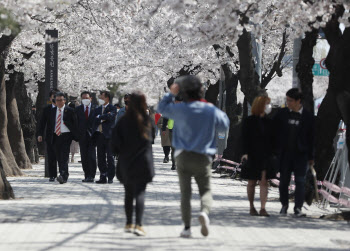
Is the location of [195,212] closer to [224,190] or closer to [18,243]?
[18,243]

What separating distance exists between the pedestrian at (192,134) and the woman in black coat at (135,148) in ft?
0.95

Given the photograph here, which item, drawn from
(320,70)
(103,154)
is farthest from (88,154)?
(320,70)

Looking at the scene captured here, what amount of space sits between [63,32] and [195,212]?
50.7 ft

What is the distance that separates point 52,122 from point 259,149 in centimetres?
699

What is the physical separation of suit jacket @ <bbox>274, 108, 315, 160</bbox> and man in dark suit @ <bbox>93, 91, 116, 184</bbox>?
6171 mm

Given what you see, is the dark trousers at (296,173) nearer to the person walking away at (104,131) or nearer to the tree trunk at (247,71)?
the tree trunk at (247,71)

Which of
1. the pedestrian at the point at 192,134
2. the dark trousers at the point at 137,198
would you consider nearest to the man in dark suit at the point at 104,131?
the dark trousers at the point at 137,198

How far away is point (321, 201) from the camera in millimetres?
14711

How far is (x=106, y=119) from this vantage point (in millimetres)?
17750

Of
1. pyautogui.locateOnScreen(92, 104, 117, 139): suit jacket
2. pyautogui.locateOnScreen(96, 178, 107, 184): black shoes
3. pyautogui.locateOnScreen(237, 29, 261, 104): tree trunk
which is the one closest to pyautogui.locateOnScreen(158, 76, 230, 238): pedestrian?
pyautogui.locateOnScreen(237, 29, 261, 104): tree trunk

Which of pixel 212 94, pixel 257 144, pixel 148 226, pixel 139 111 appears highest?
pixel 212 94

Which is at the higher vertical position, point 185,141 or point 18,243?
point 185,141

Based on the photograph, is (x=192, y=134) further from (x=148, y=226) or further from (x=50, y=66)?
(x=50, y=66)

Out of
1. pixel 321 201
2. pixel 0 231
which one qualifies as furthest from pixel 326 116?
pixel 0 231
